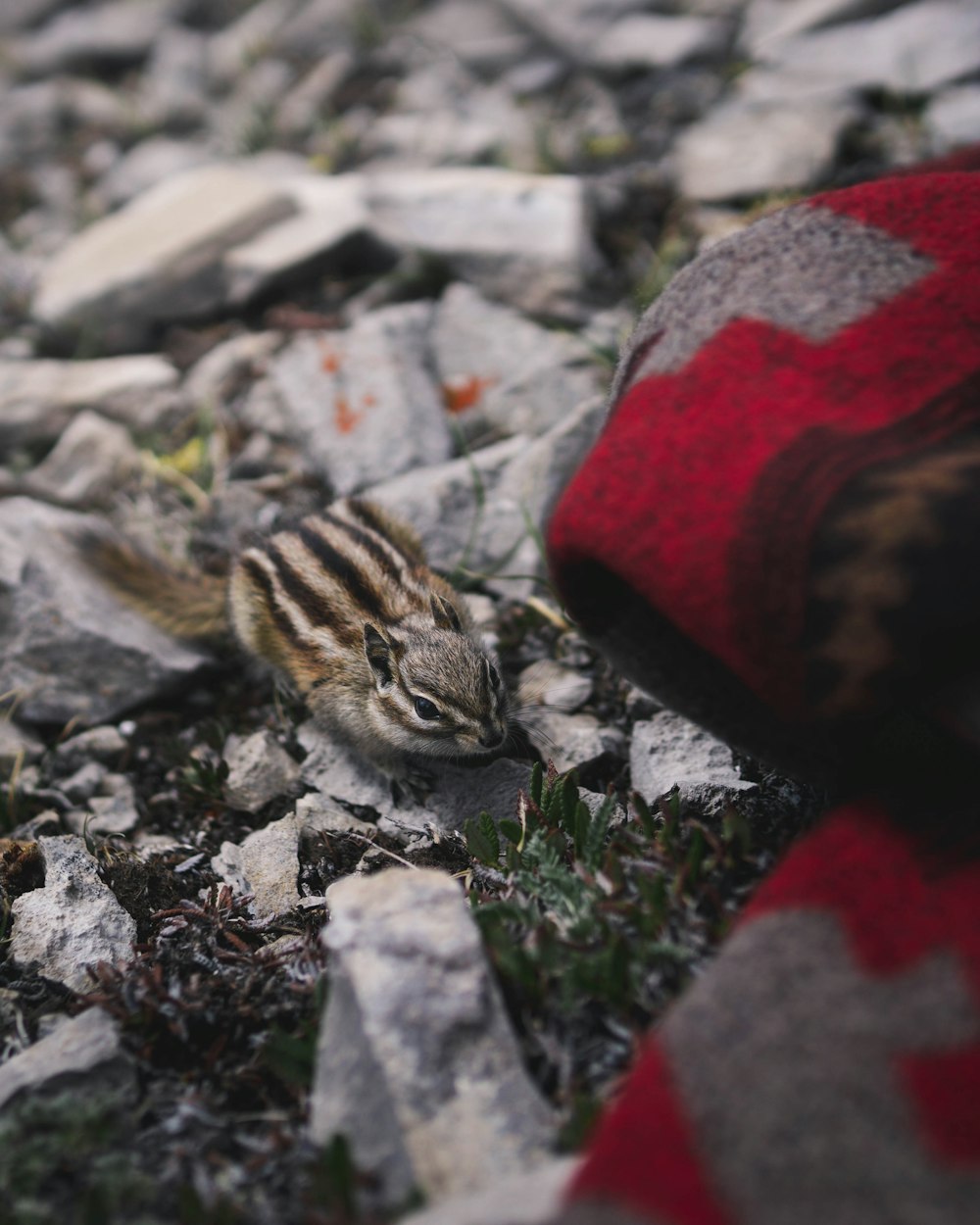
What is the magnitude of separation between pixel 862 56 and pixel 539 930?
5539 mm

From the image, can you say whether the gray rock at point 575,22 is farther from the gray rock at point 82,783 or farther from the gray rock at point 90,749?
the gray rock at point 82,783

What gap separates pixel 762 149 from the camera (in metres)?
5.24

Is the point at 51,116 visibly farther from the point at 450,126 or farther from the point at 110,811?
the point at 110,811

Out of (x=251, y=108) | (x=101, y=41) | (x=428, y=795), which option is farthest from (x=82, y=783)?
(x=101, y=41)

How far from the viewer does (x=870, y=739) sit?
2.13 metres

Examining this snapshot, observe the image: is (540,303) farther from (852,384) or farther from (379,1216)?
(379,1216)

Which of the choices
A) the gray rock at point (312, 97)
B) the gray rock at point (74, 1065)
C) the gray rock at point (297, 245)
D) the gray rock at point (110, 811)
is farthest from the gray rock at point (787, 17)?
the gray rock at point (74, 1065)

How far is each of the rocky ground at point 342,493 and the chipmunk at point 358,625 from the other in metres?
0.14

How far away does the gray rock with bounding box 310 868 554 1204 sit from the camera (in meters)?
1.86

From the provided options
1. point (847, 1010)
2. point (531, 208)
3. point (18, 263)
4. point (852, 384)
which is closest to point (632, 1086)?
point (847, 1010)

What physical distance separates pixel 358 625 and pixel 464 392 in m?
1.57

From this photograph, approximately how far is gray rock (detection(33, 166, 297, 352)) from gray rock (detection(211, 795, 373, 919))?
3.46 metres

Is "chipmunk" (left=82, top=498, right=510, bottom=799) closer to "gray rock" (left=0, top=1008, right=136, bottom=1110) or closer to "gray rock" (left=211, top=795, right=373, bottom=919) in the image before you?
"gray rock" (left=211, top=795, right=373, bottom=919)

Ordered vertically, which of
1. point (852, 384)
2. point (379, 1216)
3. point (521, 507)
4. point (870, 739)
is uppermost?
point (852, 384)
